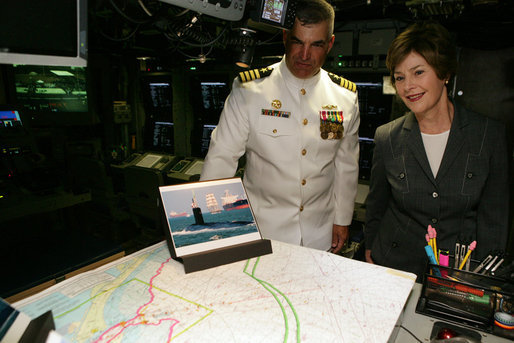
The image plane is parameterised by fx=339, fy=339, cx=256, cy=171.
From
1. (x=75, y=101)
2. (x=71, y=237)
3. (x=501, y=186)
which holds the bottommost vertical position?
(x=71, y=237)

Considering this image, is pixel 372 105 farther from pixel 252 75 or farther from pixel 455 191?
pixel 455 191

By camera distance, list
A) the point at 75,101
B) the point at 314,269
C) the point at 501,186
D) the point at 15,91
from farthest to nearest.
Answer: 1. the point at 75,101
2. the point at 15,91
3. the point at 501,186
4. the point at 314,269

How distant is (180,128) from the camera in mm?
4754

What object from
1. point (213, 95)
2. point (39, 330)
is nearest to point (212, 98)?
point (213, 95)

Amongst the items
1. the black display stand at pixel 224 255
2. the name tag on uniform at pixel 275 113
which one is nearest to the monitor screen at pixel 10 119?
the name tag on uniform at pixel 275 113

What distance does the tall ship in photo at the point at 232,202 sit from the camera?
1103mm

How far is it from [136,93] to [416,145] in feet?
15.4

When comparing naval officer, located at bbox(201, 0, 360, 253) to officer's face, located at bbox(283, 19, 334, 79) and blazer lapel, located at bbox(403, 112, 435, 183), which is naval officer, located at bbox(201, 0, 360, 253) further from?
blazer lapel, located at bbox(403, 112, 435, 183)

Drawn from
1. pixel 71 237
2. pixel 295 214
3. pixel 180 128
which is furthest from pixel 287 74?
pixel 180 128

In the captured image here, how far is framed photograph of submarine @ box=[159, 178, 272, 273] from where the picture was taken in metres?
1.00

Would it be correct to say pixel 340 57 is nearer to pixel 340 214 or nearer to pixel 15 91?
pixel 340 214

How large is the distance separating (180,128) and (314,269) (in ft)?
13.4

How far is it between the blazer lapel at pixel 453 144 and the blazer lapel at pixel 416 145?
0.17 ft

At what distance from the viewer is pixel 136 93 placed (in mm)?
5234
